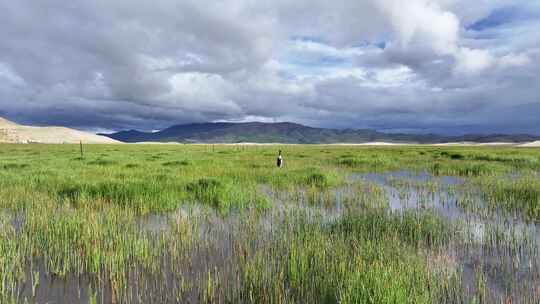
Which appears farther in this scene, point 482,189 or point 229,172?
point 229,172

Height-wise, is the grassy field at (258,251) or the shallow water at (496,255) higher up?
the grassy field at (258,251)

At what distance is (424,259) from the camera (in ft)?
17.6

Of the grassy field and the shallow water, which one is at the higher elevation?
the grassy field

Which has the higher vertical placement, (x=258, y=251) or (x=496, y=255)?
(x=258, y=251)

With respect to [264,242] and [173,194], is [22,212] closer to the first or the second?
[173,194]

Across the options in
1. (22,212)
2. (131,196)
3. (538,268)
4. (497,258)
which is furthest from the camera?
(131,196)

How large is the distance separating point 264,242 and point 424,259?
10.4 ft

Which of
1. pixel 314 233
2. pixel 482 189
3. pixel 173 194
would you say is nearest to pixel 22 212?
pixel 173 194

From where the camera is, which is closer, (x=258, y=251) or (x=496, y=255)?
(x=258, y=251)

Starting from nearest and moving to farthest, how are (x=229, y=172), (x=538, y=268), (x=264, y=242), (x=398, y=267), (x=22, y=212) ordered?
(x=398, y=267)
(x=538, y=268)
(x=264, y=242)
(x=22, y=212)
(x=229, y=172)

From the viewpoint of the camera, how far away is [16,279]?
473 cm

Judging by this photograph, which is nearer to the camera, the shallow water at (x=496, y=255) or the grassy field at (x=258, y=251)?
the grassy field at (x=258, y=251)

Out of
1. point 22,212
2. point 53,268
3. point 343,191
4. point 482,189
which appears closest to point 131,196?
point 22,212

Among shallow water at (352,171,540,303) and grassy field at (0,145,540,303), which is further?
shallow water at (352,171,540,303)
